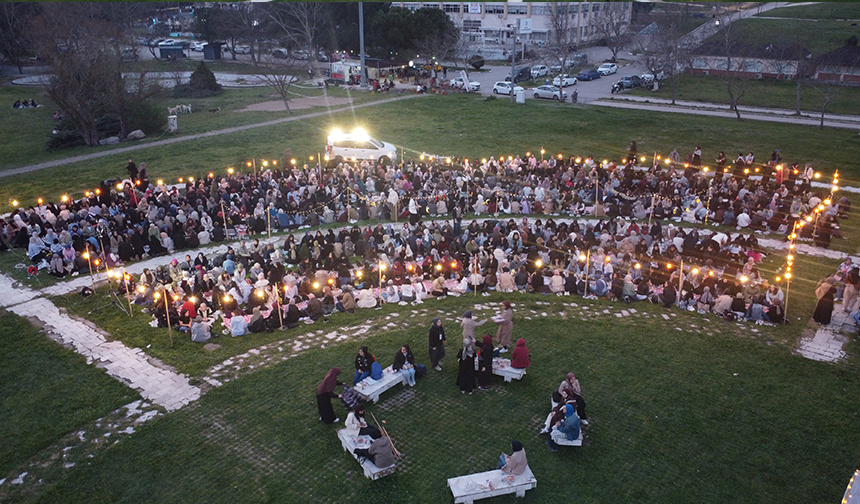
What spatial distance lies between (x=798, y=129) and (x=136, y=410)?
3628cm

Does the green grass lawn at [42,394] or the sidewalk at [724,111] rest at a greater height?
the sidewalk at [724,111]

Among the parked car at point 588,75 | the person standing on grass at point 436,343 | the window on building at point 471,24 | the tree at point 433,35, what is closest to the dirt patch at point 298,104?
the tree at point 433,35

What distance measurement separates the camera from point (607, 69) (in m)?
58.1

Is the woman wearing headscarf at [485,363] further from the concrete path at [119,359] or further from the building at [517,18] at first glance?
the building at [517,18]

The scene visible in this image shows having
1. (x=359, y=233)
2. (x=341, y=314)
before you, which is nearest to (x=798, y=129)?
(x=359, y=233)

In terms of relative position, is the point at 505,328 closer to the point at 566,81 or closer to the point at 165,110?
the point at 165,110

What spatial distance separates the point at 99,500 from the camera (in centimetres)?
1005

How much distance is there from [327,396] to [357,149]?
749 inches

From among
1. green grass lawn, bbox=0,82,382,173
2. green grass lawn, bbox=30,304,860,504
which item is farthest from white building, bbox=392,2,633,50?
green grass lawn, bbox=30,304,860,504

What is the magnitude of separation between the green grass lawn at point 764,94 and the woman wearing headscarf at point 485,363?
38404 millimetres

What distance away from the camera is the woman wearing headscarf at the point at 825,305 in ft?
50.2

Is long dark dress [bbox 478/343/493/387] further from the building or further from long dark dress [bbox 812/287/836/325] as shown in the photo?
the building

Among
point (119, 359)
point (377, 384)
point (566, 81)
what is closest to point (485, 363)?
point (377, 384)

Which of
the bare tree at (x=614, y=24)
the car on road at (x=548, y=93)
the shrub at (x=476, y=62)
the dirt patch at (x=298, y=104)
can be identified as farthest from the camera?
the bare tree at (x=614, y=24)
